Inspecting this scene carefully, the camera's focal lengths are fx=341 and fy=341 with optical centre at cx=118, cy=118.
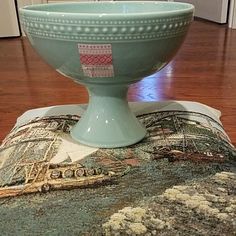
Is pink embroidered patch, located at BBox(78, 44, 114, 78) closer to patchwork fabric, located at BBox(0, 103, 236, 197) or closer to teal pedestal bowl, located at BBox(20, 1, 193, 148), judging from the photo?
teal pedestal bowl, located at BBox(20, 1, 193, 148)

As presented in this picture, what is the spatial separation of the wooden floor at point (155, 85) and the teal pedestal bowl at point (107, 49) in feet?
1.11

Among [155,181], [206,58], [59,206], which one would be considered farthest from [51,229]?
[206,58]

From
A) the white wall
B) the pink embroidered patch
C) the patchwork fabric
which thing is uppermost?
the pink embroidered patch

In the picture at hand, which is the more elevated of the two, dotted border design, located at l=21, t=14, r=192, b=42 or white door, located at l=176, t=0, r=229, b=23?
dotted border design, located at l=21, t=14, r=192, b=42

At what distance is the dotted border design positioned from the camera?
47 centimetres

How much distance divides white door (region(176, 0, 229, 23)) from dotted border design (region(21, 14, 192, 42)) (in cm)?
227

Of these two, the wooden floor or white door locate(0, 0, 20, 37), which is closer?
the wooden floor

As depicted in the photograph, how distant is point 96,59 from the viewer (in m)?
0.49

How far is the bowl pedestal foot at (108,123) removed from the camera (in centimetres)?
60

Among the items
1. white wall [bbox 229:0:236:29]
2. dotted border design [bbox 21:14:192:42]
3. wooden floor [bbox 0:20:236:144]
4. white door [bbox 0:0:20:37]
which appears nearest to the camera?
dotted border design [bbox 21:14:192:42]

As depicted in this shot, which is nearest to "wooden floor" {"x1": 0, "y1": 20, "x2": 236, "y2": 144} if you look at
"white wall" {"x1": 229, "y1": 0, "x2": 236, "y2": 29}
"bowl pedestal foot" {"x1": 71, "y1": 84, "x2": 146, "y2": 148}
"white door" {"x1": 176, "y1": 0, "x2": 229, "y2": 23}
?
"bowl pedestal foot" {"x1": 71, "y1": 84, "x2": 146, "y2": 148}

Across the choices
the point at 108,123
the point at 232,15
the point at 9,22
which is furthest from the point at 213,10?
the point at 108,123

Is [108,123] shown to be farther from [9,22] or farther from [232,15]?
[232,15]

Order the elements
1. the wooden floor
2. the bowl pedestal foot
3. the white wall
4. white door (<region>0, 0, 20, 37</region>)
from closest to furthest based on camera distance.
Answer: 1. the bowl pedestal foot
2. the wooden floor
3. white door (<region>0, 0, 20, 37</region>)
4. the white wall
